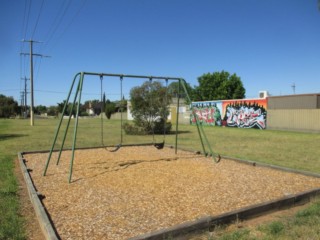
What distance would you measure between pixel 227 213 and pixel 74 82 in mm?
4446

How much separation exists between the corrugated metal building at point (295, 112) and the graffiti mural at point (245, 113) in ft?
2.40

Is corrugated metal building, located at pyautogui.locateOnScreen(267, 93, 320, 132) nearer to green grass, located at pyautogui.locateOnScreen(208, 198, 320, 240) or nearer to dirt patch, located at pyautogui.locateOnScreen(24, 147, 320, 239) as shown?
dirt patch, located at pyautogui.locateOnScreen(24, 147, 320, 239)

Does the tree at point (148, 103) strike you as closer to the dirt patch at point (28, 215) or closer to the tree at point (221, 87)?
the dirt patch at point (28, 215)

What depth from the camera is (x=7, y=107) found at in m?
71.4

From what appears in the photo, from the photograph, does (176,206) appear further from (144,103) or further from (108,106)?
(108,106)

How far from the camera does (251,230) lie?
12.5ft

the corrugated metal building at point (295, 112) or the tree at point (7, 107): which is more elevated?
the tree at point (7, 107)

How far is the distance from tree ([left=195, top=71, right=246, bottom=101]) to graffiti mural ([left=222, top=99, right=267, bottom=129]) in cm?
1597

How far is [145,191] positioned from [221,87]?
41.2 meters

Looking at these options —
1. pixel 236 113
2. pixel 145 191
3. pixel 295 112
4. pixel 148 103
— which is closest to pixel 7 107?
pixel 236 113

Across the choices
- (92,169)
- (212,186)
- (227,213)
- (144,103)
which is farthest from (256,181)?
(144,103)

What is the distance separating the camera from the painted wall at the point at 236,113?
2569 cm

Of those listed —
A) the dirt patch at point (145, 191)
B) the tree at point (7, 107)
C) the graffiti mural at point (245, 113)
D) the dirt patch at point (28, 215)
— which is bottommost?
the dirt patch at point (28, 215)

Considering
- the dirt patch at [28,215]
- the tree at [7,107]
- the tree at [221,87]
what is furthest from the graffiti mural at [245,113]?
the tree at [7,107]
